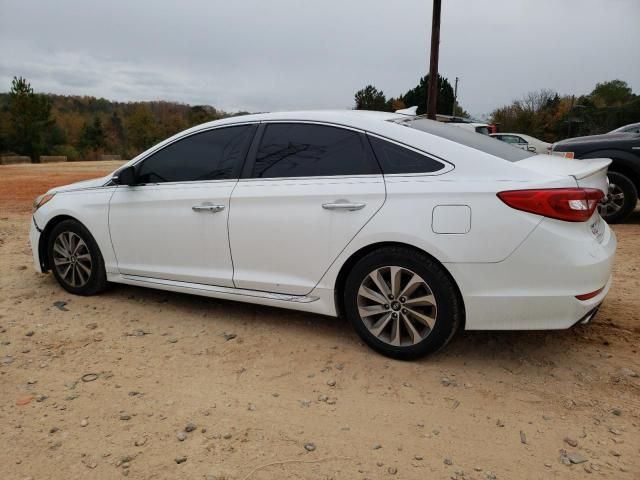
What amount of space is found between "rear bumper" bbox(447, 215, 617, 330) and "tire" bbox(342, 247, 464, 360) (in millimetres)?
109

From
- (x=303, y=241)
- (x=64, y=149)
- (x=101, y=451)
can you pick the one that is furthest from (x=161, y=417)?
(x=64, y=149)

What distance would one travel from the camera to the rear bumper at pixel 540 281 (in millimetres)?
2824

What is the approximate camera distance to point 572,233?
286 cm

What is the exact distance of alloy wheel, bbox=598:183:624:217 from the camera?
739 centimetres

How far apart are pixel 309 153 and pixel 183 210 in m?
1.09

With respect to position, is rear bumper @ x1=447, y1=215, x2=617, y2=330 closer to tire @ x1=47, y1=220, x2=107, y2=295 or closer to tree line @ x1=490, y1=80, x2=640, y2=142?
tire @ x1=47, y1=220, x2=107, y2=295

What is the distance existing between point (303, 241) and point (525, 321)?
1.45m

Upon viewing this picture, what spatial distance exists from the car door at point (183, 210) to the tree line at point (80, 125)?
67.8ft

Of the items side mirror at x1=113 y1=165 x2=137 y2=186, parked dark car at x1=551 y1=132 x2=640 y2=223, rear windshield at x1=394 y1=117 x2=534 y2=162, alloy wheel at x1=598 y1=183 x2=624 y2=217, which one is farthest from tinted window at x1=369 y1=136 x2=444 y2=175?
alloy wheel at x1=598 y1=183 x2=624 y2=217

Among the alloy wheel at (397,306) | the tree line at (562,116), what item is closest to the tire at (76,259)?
the alloy wheel at (397,306)

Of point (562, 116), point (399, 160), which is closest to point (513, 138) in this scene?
point (399, 160)

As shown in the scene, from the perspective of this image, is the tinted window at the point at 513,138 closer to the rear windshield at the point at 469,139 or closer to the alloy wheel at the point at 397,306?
the rear windshield at the point at 469,139

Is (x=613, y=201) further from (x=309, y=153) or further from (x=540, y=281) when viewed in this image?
(x=309, y=153)

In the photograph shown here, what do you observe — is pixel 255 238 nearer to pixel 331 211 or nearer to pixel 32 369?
pixel 331 211
